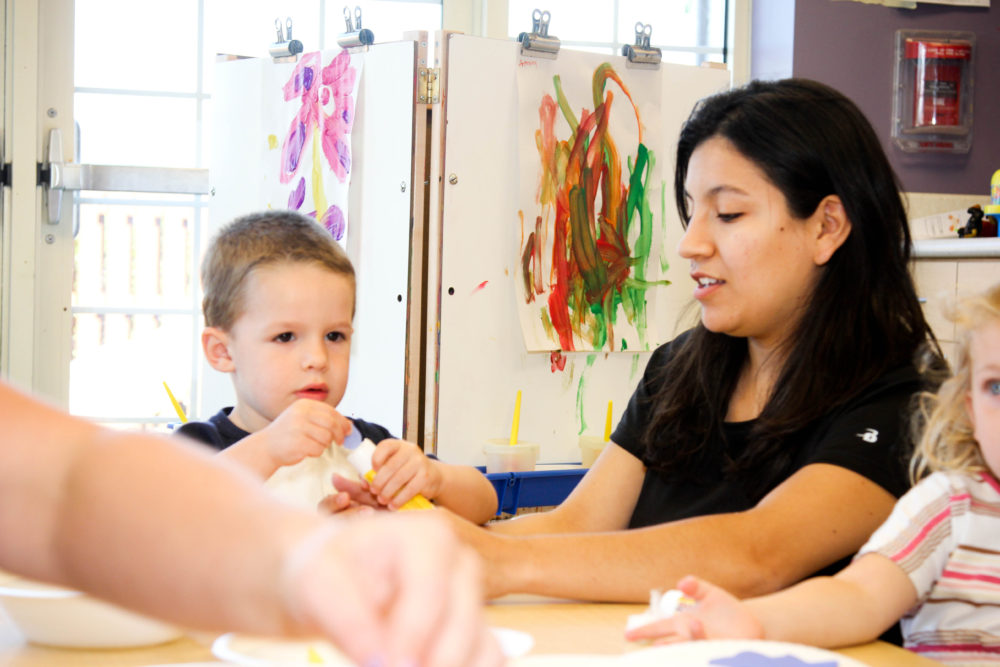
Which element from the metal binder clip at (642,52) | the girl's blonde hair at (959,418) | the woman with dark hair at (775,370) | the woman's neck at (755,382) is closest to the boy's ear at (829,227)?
the woman with dark hair at (775,370)

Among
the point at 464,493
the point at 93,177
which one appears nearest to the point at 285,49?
the point at 93,177

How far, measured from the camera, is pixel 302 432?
112cm

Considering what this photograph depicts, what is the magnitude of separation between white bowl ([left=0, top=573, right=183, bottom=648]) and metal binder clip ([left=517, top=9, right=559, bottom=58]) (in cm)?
180

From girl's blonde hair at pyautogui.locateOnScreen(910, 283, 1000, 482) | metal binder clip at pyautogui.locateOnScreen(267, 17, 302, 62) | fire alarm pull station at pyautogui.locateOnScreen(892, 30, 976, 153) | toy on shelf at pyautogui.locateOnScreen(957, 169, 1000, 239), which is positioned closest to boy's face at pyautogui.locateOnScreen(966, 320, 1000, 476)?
girl's blonde hair at pyautogui.locateOnScreen(910, 283, 1000, 482)

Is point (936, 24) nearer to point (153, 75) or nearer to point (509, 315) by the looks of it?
point (509, 315)

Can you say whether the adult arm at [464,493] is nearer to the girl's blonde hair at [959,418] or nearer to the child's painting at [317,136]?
the girl's blonde hair at [959,418]

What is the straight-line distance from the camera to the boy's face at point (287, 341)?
129cm

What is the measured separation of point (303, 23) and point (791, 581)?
2.67 m

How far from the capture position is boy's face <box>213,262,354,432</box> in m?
1.29

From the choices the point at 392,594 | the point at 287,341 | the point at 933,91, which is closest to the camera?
the point at 392,594

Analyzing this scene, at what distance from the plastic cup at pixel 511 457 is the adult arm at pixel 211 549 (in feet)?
5.96

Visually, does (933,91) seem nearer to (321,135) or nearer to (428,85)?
(428,85)

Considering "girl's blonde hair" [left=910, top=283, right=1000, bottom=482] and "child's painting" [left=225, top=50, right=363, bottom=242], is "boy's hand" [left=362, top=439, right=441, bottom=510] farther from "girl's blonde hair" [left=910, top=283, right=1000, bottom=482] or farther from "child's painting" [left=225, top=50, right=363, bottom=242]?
"child's painting" [left=225, top=50, right=363, bottom=242]

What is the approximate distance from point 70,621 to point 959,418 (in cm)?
79
